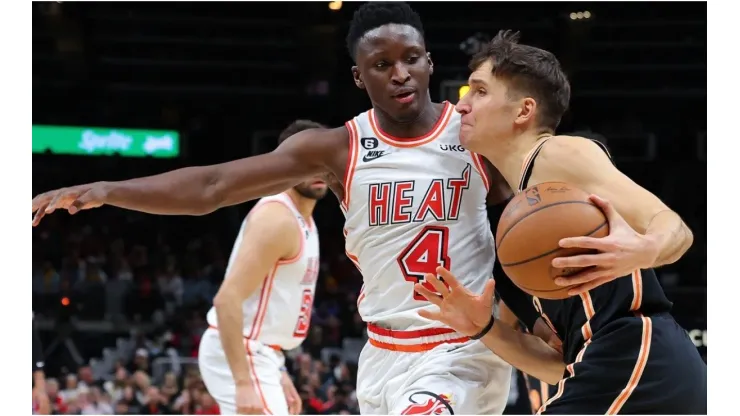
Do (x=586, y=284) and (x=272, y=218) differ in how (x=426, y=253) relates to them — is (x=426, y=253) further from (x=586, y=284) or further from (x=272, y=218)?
(x=272, y=218)

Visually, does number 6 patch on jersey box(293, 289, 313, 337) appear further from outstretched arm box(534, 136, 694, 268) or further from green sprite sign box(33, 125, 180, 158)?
green sprite sign box(33, 125, 180, 158)

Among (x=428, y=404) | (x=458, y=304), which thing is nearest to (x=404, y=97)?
(x=458, y=304)

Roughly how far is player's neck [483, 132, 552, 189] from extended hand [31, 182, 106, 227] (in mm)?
1423

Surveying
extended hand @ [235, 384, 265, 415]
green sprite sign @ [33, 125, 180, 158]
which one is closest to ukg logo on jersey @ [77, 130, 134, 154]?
green sprite sign @ [33, 125, 180, 158]

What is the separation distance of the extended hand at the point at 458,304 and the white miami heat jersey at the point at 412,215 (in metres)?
0.31

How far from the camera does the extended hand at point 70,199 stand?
3.18 metres

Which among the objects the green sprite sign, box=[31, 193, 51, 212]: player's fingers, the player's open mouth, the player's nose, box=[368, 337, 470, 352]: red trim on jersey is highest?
the green sprite sign

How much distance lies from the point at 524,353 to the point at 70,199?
5.61ft

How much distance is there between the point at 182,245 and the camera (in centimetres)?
1585

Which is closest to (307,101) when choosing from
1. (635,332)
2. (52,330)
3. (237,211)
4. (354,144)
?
(237,211)

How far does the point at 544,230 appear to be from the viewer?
8.86 ft

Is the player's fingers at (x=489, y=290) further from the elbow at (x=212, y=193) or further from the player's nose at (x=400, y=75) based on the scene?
the elbow at (x=212, y=193)

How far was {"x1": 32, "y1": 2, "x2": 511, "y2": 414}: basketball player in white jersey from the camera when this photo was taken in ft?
11.5

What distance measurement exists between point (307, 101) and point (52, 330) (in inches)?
232
